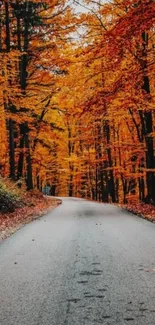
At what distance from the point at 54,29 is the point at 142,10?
56.2 ft

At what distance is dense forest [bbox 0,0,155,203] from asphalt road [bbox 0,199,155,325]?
5123 millimetres

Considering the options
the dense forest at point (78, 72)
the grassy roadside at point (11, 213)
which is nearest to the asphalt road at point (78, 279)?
the grassy roadside at point (11, 213)

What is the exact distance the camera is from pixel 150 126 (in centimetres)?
2089

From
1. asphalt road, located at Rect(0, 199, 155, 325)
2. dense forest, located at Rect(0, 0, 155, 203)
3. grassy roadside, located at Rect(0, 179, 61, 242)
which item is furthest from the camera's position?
grassy roadside, located at Rect(0, 179, 61, 242)

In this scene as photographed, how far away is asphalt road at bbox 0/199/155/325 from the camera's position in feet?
14.9

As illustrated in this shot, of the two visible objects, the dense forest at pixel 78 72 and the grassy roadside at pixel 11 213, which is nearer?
the dense forest at pixel 78 72

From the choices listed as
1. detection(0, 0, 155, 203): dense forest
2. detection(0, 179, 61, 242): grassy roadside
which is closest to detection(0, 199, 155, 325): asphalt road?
detection(0, 179, 61, 242): grassy roadside

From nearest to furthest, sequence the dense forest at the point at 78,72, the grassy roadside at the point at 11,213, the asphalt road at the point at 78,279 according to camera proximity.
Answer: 1. the asphalt road at the point at 78,279
2. the dense forest at the point at 78,72
3. the grassy roadside at the point at 11,213

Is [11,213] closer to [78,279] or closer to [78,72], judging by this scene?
[78,72]

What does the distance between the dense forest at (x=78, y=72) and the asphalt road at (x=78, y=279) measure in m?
5.12

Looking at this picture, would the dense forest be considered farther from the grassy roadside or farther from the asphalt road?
the asphalt road

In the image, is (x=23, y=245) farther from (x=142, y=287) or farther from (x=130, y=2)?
(x=130, y=2)

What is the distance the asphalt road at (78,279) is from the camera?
4.55 meters

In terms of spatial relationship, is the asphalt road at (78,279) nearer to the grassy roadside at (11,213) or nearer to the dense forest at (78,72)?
the grassy roadside at (11,213)
